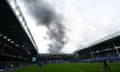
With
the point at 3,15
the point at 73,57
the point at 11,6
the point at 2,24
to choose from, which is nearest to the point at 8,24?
the point at 2,24

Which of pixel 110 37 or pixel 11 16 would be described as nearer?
pixel 11 16

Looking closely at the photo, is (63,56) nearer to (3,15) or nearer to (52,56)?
(52,56)

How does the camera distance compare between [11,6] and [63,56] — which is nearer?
[11,6]

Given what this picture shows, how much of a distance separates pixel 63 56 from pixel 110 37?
82.4 meters

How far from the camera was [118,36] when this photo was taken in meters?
54.8

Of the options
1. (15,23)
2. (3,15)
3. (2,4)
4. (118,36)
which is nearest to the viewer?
(2,4)

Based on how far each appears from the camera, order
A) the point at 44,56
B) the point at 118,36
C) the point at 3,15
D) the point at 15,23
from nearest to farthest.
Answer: the point at 3,15 → the point at 15,23 → the point at 118,36 → the point at 44,56

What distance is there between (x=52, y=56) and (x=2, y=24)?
107 metres

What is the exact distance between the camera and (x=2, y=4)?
21.3 meters

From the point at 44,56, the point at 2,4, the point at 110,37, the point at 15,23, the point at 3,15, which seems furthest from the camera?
the point at 44,56

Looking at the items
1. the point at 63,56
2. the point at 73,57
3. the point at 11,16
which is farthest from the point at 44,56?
the point at 11,16

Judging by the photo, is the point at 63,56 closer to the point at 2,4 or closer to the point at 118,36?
the point at 118,36

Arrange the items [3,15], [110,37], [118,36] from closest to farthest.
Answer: [3,15] < [118,36] < [110,37]

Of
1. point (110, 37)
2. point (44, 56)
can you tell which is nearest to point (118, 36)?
point (110, 37)
